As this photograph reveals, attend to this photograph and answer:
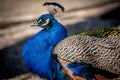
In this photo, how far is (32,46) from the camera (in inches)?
112

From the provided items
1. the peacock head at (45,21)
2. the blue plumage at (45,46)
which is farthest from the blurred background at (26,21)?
the peacock head at (45,21)

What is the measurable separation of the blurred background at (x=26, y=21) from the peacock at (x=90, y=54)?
68.7 inches

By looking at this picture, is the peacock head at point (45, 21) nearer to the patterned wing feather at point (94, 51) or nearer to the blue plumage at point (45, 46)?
the blue plumage at point (45, 46)

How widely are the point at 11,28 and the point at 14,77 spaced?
8.60ft

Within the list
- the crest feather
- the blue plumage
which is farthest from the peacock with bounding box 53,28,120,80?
the crest feather

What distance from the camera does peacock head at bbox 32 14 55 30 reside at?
109 inches

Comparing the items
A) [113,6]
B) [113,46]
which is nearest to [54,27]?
[113,46]

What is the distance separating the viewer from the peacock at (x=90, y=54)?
2.42 m

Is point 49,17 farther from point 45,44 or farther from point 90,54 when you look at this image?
point 90,54

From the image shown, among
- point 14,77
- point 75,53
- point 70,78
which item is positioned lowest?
point 14,77

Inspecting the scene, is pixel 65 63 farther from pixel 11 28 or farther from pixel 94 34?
pixel 11 28

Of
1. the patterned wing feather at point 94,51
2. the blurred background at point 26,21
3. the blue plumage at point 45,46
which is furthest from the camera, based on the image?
the blurred background at point 26,21

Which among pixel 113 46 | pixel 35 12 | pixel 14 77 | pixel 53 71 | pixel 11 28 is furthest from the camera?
pixel 35 12

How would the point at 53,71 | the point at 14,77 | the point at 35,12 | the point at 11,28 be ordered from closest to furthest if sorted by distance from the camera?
the point at 53,71, the point at 14,77, the point at 11,28, the point at 35,12
